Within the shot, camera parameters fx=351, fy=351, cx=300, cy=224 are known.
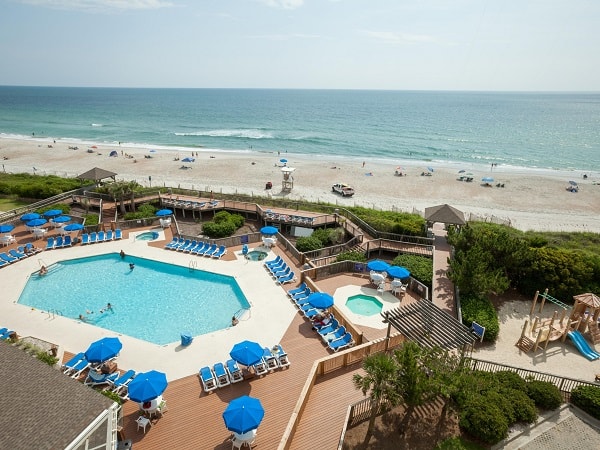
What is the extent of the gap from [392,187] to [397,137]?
4997cm

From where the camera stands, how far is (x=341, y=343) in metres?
15.9

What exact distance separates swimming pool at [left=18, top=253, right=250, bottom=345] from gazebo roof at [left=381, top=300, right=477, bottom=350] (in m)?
8.80

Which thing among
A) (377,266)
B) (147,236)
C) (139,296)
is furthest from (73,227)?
(377,266)

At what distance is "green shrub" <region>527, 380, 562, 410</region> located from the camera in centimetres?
1299

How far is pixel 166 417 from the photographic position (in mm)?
12406

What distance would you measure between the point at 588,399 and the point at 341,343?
30.5 ft

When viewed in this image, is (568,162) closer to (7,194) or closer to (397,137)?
(397,137)

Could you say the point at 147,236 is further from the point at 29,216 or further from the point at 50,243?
the point at 29,216

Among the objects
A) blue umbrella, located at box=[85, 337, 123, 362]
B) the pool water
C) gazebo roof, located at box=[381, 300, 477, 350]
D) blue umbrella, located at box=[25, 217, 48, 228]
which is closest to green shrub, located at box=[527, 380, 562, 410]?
gazebo roof, located at box=[381, 300, 477, 350]

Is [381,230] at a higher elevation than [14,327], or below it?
higher

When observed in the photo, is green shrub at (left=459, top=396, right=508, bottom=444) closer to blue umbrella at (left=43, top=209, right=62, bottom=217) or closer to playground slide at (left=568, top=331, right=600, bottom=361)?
playground slide at (left=568, top=331, right=600, bottom=361)

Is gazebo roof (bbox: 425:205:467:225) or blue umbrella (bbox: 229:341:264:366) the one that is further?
gazebo roof (bbox: 425:205:467:225)

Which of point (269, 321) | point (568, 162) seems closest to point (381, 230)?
point (269, 321)

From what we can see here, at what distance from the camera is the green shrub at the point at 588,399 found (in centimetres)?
1277
